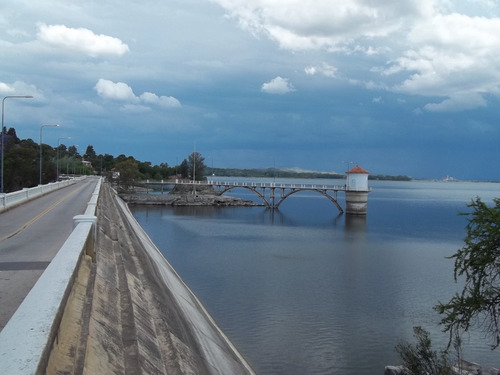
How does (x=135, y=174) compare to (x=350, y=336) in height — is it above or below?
above

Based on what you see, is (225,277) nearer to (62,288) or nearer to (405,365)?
(405,365)

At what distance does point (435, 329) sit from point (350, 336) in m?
4.19

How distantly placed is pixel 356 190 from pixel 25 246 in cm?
7759

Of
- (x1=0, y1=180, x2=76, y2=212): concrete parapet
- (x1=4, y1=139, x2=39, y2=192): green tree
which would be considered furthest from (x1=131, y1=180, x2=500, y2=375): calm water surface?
(x1=4, y1=139, x2=39, y2=192): green tree

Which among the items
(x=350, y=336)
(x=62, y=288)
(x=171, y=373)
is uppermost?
(x=62, y=288)

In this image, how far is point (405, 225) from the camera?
73375 millimetres

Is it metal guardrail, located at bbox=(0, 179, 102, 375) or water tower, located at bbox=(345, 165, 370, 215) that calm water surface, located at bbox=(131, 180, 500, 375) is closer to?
metal guardrail, located at bbox=(0, 179, 102, 375)

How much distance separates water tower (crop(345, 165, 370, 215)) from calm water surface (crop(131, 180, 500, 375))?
24887 millimetres

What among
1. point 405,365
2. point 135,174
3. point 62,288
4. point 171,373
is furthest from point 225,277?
point 135,174

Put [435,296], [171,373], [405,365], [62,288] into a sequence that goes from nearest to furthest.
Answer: [62,288]
[171,373]
[405,365]
[435,296]

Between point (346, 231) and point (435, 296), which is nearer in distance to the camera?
point (435, 296)

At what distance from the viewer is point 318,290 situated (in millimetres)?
28969

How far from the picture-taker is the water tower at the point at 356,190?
86.9 m

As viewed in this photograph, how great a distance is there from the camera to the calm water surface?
19.1 metres
